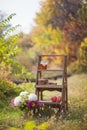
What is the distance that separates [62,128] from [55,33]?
18.2m

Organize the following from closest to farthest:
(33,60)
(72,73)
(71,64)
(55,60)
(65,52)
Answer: (72,73) < (71,64) < (65,52) < (55,60) < (33,60)

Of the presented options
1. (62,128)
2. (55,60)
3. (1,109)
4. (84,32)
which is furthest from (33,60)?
(62,128)

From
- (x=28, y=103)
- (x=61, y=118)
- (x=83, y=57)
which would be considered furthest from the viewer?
(x=83, y=57)

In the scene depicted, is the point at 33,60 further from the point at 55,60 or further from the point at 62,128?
the point at 62,128

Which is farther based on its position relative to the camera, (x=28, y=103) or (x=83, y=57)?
(x=83, y=57)

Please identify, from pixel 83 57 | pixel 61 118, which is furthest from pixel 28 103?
pixel 83 57

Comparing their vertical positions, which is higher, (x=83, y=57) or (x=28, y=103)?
(x=83, y=57)

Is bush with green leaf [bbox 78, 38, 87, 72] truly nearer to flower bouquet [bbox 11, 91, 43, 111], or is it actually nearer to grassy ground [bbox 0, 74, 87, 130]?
grassy ground [bbox 0, 74, 87, 130]

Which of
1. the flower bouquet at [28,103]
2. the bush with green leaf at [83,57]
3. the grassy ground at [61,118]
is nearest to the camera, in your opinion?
the grassy ground at [61,118]

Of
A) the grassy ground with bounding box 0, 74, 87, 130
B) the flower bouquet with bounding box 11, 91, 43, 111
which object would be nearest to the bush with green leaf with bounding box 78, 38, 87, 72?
the grassy ground with bounding box 0, 74, 87, 130

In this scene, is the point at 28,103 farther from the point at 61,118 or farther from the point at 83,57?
the point at 83,57

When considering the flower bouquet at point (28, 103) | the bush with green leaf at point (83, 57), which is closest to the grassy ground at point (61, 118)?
the flower bouquet at point (28, 103)

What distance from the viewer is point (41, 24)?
2739cm

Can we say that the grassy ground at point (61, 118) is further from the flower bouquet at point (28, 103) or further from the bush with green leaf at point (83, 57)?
the bush with green leaf at point (83, 57)
